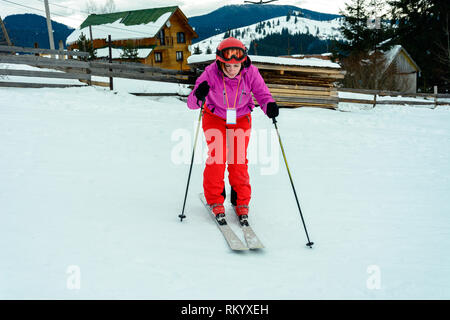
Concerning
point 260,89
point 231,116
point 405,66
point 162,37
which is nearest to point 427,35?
point 405,66

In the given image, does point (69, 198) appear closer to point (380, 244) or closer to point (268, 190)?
point (268, 190)

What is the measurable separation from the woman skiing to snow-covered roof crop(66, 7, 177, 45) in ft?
96.3

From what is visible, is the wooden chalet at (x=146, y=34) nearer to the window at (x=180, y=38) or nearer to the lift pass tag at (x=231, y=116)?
the window at (x=180, y=38)

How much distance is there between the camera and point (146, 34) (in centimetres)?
3061

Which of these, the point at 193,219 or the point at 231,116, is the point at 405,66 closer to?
the point at 231,116

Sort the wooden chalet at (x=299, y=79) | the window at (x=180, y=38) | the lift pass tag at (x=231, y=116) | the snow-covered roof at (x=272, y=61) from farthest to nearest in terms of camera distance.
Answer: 1. the window at (x=180, y=38)
2. the wooden chalet at (x=299, y=79)
3. the snow-covered roof at (x=272, y=61)
4. the lift pass tag at (x=231, y=116)

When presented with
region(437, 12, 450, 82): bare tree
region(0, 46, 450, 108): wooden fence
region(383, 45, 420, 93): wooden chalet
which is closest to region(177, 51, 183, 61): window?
region(383, 45, 420, 93): wooden chalet

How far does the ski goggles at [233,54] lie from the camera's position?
3.28m

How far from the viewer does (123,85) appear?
14648mm

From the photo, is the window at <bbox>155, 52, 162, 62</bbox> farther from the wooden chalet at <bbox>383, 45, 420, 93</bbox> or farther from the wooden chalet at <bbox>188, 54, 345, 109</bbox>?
the wooden chalet at <bbox>188, 54, 345, 109</bbox>

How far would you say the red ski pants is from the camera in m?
3.52

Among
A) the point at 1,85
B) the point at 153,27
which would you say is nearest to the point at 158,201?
the point at 1,85

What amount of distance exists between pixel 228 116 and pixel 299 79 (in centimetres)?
966

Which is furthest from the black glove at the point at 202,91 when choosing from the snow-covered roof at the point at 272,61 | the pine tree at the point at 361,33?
the pine tree at the point at 361,33
